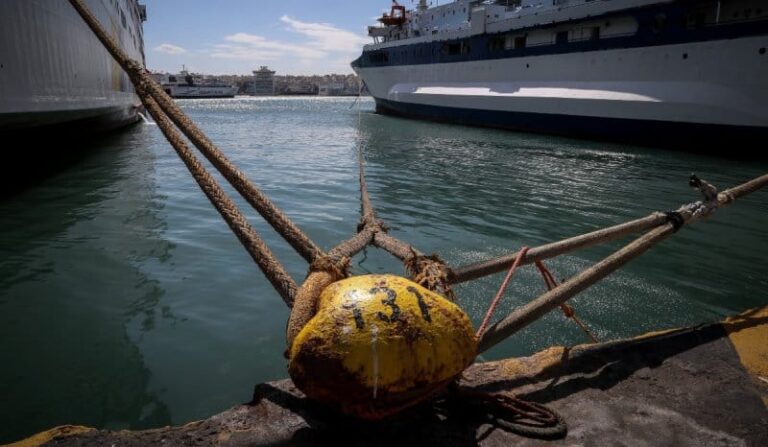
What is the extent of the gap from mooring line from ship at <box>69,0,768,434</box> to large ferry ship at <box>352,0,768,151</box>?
1811 centimetres

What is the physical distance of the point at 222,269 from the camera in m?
5.70

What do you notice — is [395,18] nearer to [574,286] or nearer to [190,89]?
[574,286]

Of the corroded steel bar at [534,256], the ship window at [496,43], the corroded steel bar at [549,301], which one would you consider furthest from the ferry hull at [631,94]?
the corroded steel bar at [549,301]

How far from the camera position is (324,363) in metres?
1.82

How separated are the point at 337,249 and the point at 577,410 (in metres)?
1.66

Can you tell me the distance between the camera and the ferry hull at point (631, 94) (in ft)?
56.9

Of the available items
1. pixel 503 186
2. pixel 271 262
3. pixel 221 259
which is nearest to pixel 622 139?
pixel 503 186

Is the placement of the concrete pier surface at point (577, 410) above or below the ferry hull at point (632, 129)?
below

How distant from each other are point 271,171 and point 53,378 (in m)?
10.3

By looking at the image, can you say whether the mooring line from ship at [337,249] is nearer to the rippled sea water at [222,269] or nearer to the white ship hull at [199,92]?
the rippled sea water at [222,269]

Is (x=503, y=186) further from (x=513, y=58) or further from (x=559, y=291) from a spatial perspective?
(x=513, y=58)

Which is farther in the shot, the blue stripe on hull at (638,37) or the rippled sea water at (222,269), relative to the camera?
the blue stripe on hull at (638,37)

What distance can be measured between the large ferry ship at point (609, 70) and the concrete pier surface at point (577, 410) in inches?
767

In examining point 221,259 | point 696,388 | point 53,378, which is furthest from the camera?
point 221,259
